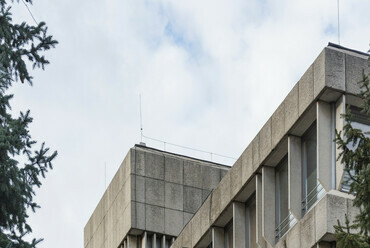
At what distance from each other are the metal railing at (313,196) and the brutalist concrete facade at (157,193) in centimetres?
1699

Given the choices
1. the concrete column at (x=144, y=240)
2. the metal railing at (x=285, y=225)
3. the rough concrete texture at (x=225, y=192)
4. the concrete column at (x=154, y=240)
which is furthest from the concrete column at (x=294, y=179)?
the concrete column at (x=154, y=240)

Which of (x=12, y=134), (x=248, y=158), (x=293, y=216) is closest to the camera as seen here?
(x=12, y=134)

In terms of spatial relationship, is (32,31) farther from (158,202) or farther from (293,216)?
(158,202)

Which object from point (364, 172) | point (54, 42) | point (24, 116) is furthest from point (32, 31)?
point (364, 172)

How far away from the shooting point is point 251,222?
33969mm

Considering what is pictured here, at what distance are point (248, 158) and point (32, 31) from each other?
25.9ft

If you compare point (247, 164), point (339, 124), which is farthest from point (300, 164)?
point (247, 164)

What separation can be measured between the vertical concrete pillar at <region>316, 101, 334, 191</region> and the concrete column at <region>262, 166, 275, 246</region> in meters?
3.32

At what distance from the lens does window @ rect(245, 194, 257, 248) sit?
111 feet

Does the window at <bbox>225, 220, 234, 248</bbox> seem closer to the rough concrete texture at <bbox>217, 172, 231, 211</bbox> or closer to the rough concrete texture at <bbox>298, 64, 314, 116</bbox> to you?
the rough concrete texture at <bbox>217, 172, 231, 211</bbox>

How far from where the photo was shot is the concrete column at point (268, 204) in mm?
31859

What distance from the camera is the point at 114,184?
162 ft

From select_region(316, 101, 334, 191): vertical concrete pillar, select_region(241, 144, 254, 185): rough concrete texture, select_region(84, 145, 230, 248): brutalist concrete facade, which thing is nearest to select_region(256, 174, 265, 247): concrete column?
select_region(241, 144, 254, 185): rough concrete texture

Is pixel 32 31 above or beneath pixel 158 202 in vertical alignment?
beneath
